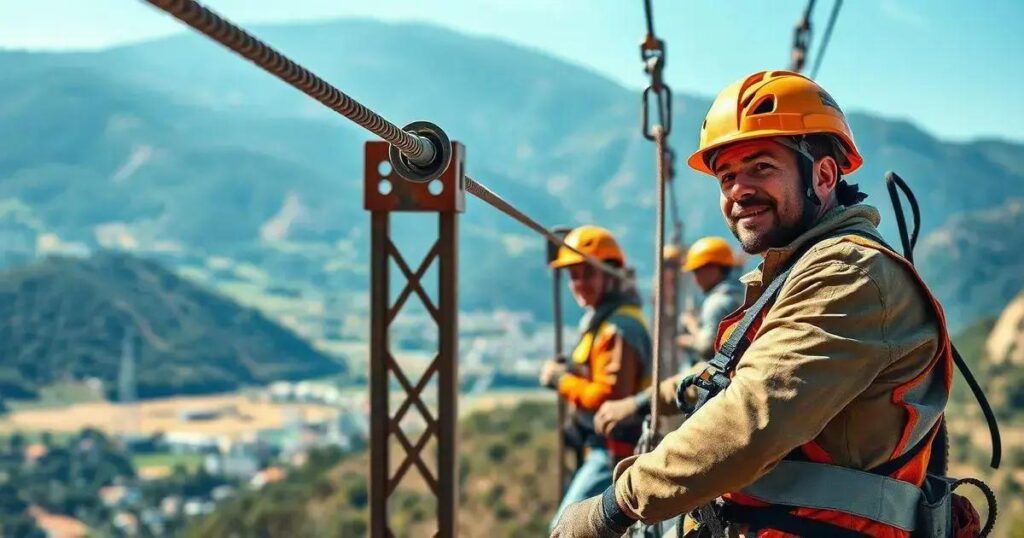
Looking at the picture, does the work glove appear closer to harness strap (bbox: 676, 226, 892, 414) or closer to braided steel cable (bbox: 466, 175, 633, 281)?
harness strap (bbox: 676, 226, 892, 414)

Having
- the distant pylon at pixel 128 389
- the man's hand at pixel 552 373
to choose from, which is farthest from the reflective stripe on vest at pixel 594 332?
the distant pylon at pixel 128 389

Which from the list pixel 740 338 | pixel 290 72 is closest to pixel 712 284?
pixel 740 338

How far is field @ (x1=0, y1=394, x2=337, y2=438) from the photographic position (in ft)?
318

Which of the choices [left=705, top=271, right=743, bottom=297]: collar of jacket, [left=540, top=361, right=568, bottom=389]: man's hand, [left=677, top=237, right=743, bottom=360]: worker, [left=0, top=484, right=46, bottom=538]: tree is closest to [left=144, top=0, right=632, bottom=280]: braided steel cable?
[left=540, top=361, right=568, bottom=389]: man's hand

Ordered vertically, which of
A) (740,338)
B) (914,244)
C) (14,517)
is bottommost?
(14,517)

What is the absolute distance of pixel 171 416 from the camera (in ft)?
359

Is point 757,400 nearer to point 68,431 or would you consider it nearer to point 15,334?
point 68,431

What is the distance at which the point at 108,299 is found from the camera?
12400cm

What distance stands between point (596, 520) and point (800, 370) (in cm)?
77

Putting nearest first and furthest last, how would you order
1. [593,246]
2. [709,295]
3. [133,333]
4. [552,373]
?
1. [552,373]
2. [593,246]
3. [709,295]
4. [133,333]

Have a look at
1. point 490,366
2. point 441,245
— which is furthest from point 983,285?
point 441,245

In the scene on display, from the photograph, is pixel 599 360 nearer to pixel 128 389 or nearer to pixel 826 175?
pixel 826 175

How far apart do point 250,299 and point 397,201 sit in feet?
576

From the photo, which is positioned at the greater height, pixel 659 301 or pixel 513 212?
pixel 513 212
